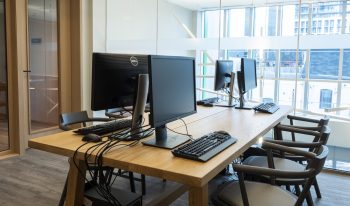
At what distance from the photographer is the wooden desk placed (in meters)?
1.37

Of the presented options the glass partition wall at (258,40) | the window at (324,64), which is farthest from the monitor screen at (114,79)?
the window at (324,64)

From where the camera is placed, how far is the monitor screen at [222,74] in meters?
3.53

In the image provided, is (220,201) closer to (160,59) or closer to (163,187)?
(160,59)

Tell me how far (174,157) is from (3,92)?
343 cm

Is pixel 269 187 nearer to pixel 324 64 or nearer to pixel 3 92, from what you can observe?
pixel 3 92

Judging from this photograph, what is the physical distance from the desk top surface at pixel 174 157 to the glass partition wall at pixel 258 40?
2.11 metres

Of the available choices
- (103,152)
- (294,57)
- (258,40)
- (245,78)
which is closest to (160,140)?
(103,152)

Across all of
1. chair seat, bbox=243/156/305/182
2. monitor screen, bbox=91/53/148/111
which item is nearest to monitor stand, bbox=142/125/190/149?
monitor screen, bbox=91/53/148/111

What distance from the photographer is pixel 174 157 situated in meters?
1.56

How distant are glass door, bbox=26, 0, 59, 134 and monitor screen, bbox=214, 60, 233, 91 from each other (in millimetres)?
2553

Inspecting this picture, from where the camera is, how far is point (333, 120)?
4.13 meters

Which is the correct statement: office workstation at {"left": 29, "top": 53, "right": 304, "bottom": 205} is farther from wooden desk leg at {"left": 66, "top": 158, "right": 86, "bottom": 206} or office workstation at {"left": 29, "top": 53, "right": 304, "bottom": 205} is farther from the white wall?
the white wall

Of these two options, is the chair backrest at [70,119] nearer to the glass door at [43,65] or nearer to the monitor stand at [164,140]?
the monitor stand at [164,140]

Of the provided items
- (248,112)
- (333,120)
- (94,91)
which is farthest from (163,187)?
(333,120)
